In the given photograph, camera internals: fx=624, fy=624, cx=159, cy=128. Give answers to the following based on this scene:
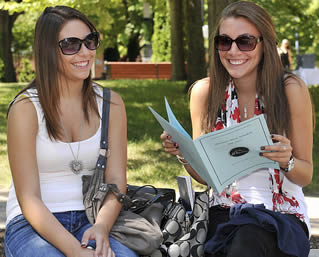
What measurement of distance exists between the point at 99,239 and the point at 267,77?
4.11 ft

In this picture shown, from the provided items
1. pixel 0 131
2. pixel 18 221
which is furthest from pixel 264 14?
pixel 0 131

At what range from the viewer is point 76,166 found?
3.19m

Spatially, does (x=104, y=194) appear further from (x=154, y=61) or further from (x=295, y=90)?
(x=154, y=61)

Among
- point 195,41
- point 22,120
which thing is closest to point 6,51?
point 195,41

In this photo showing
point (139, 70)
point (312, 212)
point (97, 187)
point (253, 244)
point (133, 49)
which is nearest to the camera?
point (253, 244)

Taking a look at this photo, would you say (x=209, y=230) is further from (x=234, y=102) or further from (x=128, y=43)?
(x=128, y=43)

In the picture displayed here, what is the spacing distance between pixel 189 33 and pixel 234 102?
13.0 m

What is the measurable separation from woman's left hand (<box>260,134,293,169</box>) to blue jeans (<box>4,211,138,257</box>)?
0.79 metres

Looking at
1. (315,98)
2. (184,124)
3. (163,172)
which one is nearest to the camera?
(163,172)

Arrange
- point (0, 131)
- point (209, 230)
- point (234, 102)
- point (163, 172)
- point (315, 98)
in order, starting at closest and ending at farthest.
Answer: point (209, 230), point (234, 102), point (163, 172), point (0, 131), point (315, 98)

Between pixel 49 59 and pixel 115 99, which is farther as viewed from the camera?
pixel 115 99

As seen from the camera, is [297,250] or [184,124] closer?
[297,250]

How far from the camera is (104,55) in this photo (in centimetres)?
4666

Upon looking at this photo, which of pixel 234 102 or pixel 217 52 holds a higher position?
pixel 217 52
